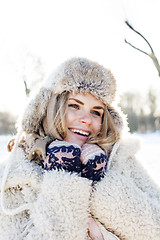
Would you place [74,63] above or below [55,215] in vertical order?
above

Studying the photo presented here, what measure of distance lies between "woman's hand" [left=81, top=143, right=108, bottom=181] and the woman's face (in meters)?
Result: 0.14

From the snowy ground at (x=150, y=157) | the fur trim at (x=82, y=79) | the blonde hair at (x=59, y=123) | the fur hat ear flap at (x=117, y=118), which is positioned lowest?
the snowy ground at (x=150, y=157)

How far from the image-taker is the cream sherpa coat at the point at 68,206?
1133 mm

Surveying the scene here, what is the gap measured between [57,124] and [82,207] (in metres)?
0.51

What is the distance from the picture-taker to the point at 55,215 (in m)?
1.14

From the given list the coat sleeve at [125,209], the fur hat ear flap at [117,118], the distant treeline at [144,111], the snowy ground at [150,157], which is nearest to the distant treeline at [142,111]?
the distant treeline at [144,111]

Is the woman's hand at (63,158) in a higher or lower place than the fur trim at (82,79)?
lower

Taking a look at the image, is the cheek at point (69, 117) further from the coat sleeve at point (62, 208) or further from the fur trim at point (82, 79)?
the coat sleeve at point (62, 208)

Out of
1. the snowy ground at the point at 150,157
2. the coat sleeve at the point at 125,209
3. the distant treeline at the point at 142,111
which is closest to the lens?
the coat sleeve at the point at 125,209

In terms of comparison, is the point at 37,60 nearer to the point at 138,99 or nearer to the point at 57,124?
the point at 57,124

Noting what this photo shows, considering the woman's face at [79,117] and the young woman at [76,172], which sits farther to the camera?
the woman's face at [79,117]

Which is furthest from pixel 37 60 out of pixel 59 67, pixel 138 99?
pixel 138 99

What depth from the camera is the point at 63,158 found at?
1.25 m

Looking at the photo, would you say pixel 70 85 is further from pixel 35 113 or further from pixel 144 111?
pixel 144 111
